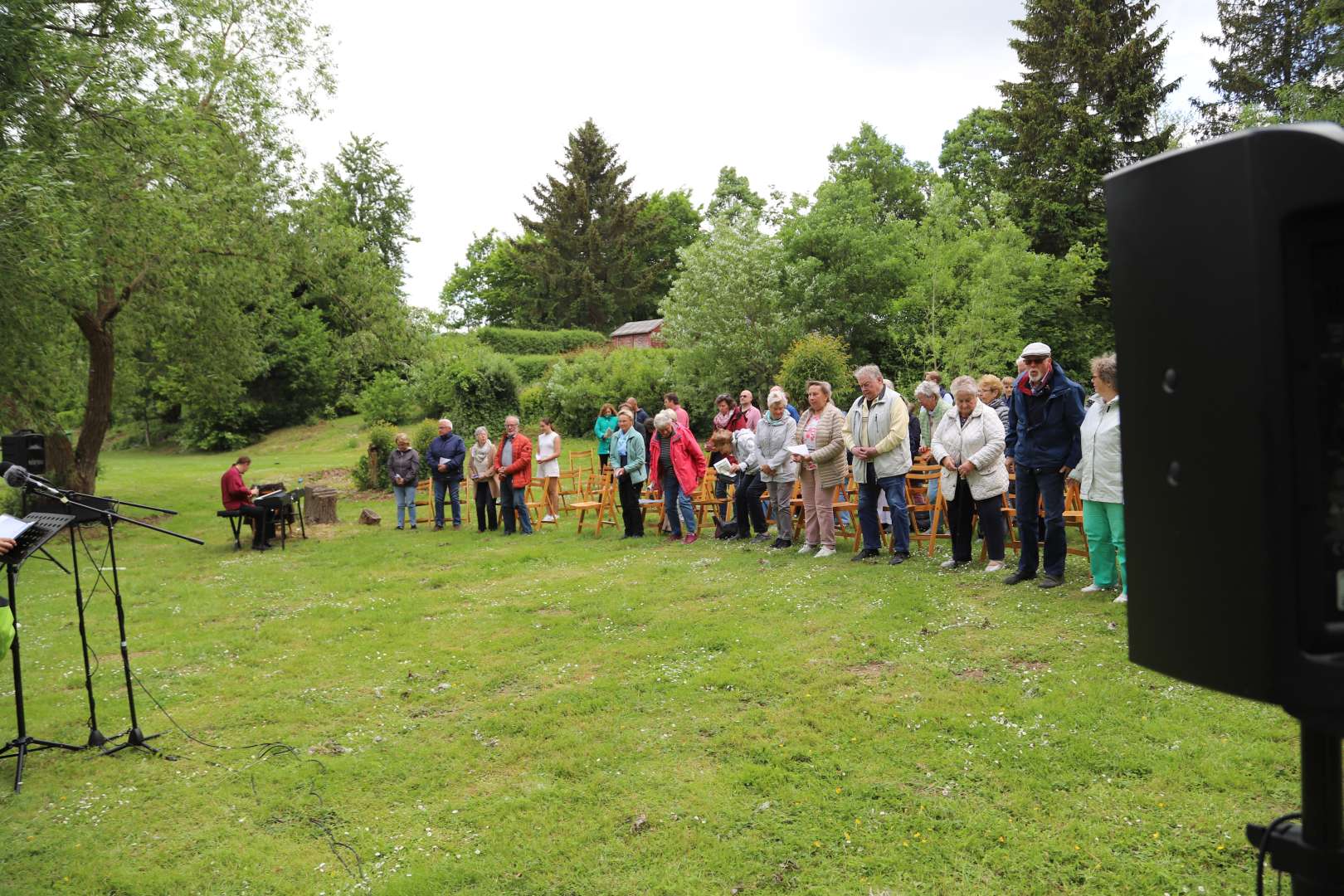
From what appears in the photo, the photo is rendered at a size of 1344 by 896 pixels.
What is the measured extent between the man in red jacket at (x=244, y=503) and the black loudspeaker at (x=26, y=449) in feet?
17.2

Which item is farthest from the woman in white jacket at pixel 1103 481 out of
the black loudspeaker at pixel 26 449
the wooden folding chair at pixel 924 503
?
the black loudspeaker at pixel 26 449

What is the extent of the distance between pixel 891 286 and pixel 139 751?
24.9 metres

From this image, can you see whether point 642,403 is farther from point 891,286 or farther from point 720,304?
point 891,286

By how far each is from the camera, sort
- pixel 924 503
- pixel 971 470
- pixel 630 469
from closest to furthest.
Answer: pixel 971 470, pixel 924 503, pixel 630 469

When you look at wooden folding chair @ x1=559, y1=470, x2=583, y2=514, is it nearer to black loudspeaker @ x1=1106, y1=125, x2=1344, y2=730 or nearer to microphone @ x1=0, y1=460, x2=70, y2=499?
microphone @ x1=0, y1=460, x2=70, y2=499

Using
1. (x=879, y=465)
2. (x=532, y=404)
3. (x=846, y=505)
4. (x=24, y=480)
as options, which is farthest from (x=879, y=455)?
(x=532, y=404)

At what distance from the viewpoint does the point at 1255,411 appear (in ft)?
3.54

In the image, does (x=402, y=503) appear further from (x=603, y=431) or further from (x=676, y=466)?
(x=676, y=466)

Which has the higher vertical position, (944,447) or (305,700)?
(944,447)

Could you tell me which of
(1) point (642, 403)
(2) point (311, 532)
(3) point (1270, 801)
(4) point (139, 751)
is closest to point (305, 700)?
(4) point (139, 751)

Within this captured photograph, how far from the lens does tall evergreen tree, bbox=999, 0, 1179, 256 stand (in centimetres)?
3111

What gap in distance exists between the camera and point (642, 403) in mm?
28922

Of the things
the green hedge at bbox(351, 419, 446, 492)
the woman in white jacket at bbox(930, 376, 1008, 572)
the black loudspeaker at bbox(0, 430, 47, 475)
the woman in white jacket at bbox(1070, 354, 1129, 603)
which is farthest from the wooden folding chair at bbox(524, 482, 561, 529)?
the woman in white jacket at bbox(1070, 354, 1129, 603)

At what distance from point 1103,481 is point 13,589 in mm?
7660
